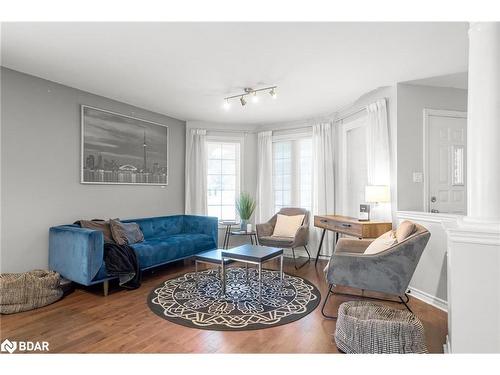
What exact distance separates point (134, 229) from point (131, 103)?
188 centimetres

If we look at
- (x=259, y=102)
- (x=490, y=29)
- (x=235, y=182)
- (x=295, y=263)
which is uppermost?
(x=259, y=102)

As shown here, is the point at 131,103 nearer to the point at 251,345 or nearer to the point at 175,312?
the point at 175,312

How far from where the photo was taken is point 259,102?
427 centimetres

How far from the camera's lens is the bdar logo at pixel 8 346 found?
2.14 meters

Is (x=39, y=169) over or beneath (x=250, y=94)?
beneath

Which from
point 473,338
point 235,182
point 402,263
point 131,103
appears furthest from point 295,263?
point 131,103

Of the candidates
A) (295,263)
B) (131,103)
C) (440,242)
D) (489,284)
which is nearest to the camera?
(489,284)

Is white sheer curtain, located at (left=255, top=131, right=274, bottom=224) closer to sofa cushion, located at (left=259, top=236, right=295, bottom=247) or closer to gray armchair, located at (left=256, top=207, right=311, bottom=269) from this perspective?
gray armchair, located at (left=256, top=207, right=311, bottom=269)

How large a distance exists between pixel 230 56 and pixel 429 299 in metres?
3.23

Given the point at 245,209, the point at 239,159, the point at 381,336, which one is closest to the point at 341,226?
the point at 245,209

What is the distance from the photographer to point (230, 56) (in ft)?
9.14

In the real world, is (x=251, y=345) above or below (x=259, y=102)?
below

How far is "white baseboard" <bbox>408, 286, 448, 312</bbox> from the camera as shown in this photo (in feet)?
9.50

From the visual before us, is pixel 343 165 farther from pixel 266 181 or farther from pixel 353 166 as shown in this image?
pixel 266 181
